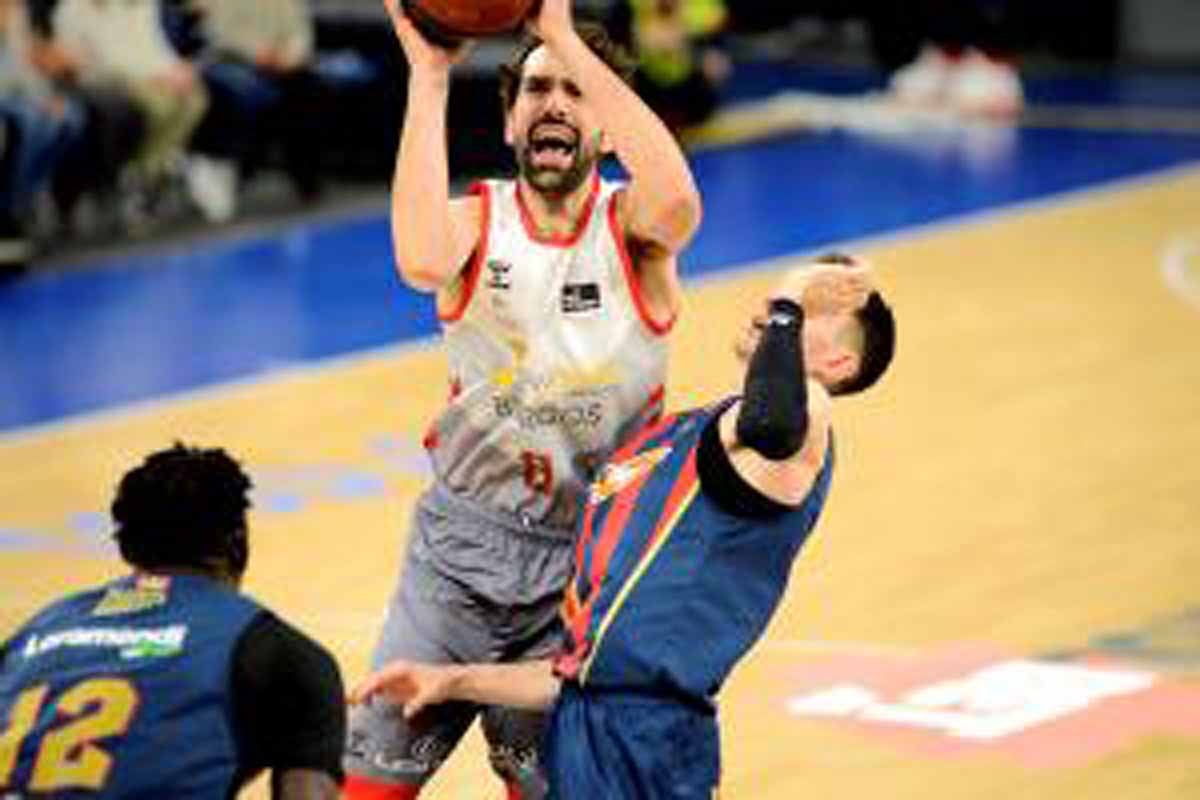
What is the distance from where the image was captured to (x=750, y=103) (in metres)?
26.2

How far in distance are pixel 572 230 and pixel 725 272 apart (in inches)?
415

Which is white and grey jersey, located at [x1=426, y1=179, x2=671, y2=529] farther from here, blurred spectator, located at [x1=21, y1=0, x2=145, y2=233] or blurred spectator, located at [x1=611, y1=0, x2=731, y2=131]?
blurred spectator, located at [x1=611, y1=0, x2=731, y2=131]

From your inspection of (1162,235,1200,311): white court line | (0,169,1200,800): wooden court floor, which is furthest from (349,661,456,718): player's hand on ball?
(1162,235,1200,311): white court line

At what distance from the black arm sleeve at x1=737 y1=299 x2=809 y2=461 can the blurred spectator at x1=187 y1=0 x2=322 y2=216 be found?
46.7 ft

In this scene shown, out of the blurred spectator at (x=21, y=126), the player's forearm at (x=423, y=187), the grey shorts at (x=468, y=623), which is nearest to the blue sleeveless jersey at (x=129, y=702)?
the player's forearm at (x=423, y=187)

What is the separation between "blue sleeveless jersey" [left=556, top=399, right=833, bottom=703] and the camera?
6.61 m

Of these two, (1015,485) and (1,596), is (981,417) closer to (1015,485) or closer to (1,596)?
(1015,485)

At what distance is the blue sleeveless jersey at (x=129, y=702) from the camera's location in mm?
5809

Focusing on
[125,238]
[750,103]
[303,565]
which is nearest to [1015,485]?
[303,565]

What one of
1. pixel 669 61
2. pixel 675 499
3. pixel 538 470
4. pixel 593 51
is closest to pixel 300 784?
pixel 675 499

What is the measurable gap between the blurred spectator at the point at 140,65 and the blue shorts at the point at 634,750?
43.7 feet

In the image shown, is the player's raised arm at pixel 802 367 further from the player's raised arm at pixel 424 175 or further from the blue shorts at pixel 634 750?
the player's raised arm at pixel 424 175

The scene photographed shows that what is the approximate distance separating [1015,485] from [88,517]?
160 inches

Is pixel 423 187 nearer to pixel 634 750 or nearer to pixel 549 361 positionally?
pixel 549 361
